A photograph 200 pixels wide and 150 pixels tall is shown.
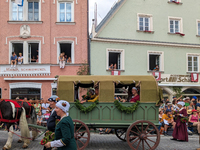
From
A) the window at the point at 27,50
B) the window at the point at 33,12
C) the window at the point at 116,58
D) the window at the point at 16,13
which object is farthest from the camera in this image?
the window at the point at 116,58

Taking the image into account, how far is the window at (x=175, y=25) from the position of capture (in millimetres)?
20359

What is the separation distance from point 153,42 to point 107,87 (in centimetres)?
1193

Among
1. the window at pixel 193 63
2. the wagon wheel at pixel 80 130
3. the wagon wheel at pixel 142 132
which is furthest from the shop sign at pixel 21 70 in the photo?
the window at pixel 193 63

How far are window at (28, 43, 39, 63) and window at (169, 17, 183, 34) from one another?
34.6 feet

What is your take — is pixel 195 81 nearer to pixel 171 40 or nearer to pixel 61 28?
pixel 171 40

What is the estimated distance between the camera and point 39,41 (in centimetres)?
1781

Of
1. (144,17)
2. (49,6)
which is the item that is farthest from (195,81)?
(49,6)

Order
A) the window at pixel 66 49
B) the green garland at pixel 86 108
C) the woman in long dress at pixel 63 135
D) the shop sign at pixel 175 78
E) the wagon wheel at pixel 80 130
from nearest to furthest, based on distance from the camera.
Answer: the woman in long dress at pixel 63 135 < the wagon wheel at pixel 80 130 < the green garland at pixel 86 108 < the window at pixel 66 49 < the shop sign at pixel 175 78

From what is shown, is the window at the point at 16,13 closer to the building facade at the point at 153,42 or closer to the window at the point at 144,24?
the building facade at the point at 153,42

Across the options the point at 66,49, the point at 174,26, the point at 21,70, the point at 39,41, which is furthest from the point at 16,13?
the point at 174,26

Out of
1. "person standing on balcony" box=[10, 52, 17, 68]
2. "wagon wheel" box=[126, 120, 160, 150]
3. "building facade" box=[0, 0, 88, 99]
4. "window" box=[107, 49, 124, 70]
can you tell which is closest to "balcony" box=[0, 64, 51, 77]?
"building facade" box=[0, 0, 88, 99]

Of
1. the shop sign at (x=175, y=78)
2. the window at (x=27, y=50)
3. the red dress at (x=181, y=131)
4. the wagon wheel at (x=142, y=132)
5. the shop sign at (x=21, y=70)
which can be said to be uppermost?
the window at (x=27, y=50)

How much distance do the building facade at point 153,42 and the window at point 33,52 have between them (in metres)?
3.94

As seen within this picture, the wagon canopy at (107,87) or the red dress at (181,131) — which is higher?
the wagon canopy at (107,87)
